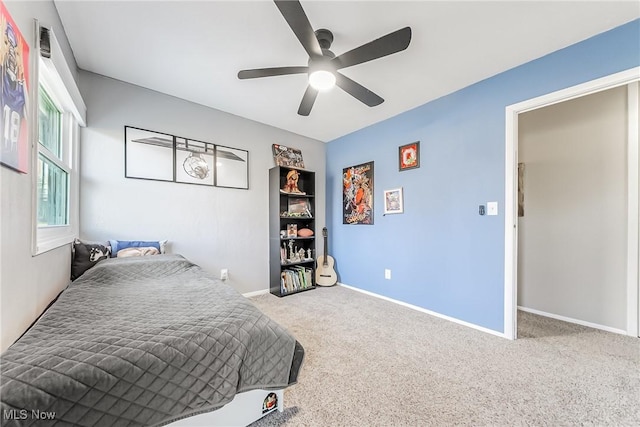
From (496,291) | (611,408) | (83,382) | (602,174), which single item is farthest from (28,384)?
(602,174)

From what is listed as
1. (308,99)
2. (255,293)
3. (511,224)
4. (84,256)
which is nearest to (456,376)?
(511,224)

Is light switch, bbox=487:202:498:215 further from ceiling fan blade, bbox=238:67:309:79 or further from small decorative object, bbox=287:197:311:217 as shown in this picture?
small decorative object, bbox=287:197:311:217

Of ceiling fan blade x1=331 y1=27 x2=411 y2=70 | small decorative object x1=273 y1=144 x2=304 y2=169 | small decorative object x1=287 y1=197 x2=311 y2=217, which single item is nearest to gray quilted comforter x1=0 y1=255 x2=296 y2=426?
ceiling fan blade x1=331 y1=27 x2=411 y2=70

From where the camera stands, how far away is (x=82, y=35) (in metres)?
1.72

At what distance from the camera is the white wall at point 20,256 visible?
2.89 feet

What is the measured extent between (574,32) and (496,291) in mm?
2056

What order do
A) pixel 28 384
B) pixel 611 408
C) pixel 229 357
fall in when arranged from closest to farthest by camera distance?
pixel 28 384
pixel 229 357
pixel 611 408

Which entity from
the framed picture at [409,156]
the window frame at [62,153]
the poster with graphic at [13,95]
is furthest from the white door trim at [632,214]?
the window frame at [62,153]

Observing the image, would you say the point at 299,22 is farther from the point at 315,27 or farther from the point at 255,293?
the point at 255,293

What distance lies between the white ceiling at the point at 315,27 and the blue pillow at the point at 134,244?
1.57 meters

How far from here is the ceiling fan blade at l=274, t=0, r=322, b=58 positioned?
1.16 meters

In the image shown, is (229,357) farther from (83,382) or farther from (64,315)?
(64,315)

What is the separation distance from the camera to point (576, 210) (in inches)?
93.3

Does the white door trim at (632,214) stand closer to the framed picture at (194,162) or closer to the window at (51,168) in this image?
the framed picture at (194,162)
